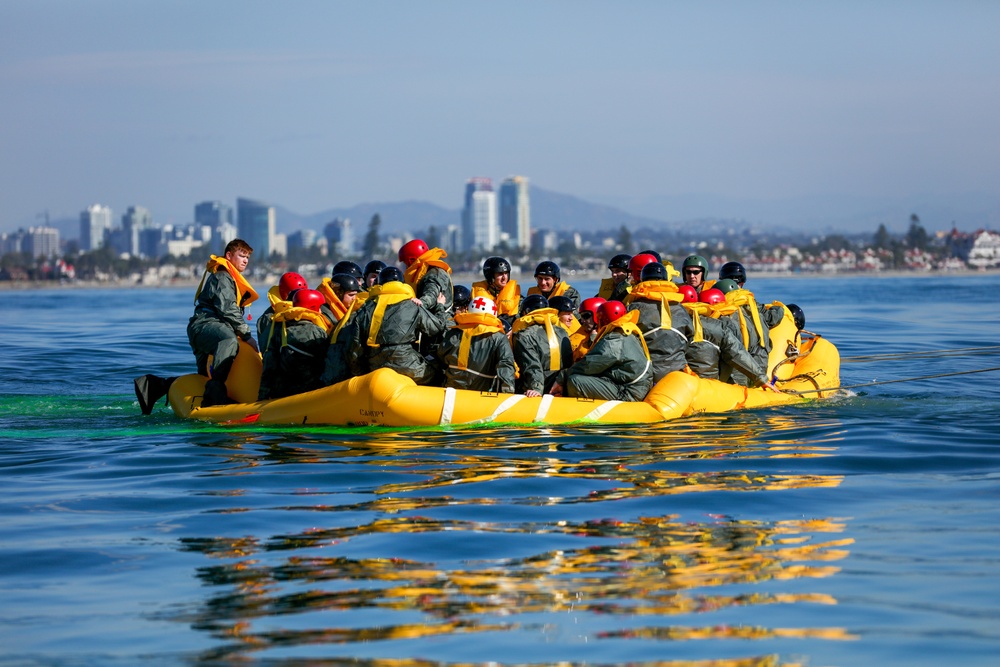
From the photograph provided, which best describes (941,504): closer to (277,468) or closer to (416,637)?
(416,637)

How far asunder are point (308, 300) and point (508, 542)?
6267mm

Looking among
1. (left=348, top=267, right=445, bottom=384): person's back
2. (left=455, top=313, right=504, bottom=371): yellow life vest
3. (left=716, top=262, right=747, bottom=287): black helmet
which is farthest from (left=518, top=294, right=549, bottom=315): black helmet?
(left=716, top=262, right=747, bottom=287): black helmet

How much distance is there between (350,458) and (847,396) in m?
7.38

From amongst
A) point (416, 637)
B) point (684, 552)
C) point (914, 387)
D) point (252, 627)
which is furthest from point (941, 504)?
point (914, 387)

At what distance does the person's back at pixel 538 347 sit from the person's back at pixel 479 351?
21cm

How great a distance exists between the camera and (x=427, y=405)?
12938mm

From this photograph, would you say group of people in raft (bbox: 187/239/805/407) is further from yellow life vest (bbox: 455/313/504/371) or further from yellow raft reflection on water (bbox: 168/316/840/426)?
yellow raft reflection on water (bbox: 168/316/840/426)

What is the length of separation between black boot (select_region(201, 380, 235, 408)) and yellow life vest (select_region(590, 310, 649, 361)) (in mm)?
4386

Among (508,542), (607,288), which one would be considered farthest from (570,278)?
(508,542)

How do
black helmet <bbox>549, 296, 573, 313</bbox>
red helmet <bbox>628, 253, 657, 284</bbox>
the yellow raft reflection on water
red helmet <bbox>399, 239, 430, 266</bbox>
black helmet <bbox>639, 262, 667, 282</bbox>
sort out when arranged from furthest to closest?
red helmet <bbox>628, 253, 657, 284</bbox>, red helmet <bbox>399, 239, 430, 266</bbox>, black helmet <bbox>639, 262, 667, 282</bbox>, black helmet <bbox>549, 296, 573, 313</bbox>, the yellow raft reflection on water

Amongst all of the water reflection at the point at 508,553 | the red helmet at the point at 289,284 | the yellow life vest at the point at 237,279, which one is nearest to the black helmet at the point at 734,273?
the water reflection at the point at 508,553

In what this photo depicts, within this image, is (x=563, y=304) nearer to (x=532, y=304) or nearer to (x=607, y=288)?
(x=532, y=304)

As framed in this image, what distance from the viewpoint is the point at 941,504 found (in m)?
9.44

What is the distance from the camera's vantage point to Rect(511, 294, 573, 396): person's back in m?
13.2
